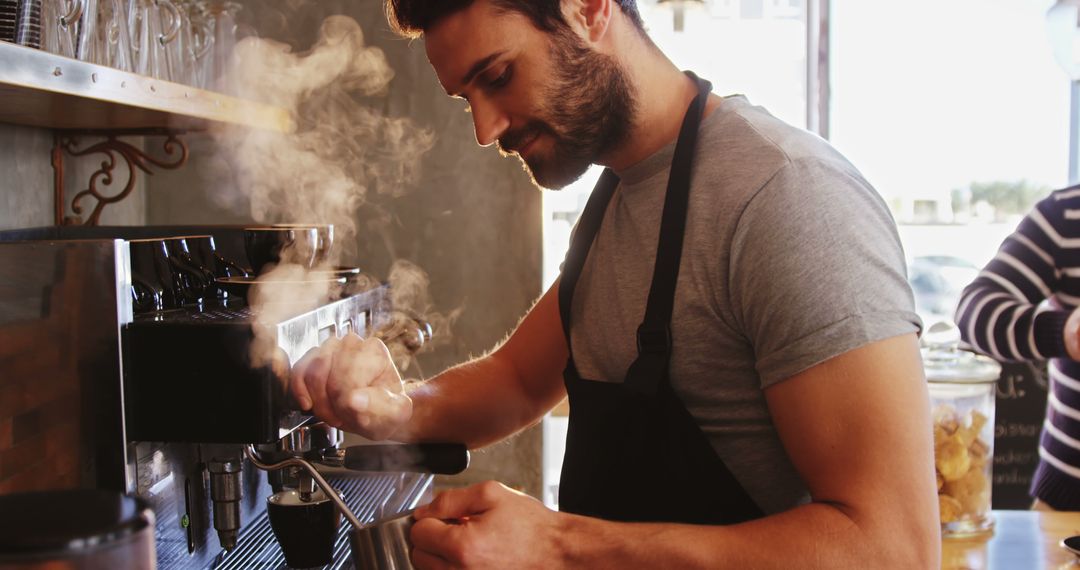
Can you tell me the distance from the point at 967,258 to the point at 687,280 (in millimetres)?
3134

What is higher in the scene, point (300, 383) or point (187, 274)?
point (187, 274)

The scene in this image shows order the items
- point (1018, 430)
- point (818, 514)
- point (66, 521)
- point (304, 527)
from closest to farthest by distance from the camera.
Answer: point (66, 521)
point (818, 514)
point (304, 527)
point (1018, 430)

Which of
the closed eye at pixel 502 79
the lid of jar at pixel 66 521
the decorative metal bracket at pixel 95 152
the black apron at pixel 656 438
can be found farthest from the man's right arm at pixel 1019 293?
the lid of jar at pixel 66 521

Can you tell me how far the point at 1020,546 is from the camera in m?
1.49

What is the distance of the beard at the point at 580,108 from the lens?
4.00 feet

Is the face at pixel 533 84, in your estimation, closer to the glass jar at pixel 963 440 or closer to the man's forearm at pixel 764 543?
the man's forearm at pixel 764 543

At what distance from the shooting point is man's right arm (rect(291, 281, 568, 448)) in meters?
1.36

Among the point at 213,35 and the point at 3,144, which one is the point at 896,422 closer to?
the point at 213,35

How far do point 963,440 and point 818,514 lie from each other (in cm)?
69

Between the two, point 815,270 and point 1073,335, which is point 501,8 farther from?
point 1073,335

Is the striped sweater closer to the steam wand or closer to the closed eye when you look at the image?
the closed eye

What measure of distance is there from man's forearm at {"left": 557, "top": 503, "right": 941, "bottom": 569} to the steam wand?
0.75ft

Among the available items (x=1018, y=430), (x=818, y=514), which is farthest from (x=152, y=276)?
(x=1018, y=430)

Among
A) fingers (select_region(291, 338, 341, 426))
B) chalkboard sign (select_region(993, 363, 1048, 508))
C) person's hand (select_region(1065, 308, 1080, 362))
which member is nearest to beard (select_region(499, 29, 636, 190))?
fingers (select_region(291, 338, 341, 426))
